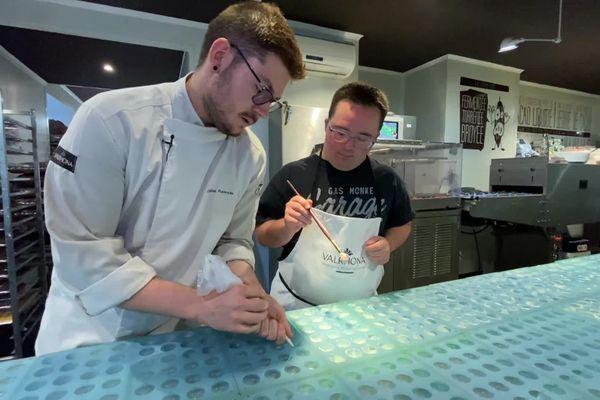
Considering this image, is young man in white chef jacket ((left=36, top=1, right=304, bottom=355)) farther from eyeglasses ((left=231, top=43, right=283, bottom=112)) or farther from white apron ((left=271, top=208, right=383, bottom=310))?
white apron ((left=271, top=208, right=383, bottom=310))

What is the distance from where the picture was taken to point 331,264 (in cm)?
105

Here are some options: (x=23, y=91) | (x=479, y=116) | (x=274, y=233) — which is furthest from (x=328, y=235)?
(x=23, y=91)

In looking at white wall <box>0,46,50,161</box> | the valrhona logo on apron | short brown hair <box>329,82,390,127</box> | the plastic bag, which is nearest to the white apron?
the valrhona logo on apron

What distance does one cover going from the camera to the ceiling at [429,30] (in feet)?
8.63

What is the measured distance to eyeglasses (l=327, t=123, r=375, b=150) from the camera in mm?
1160

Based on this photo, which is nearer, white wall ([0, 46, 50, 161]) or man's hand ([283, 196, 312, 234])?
man's hand ([283, 196, 312, 234])

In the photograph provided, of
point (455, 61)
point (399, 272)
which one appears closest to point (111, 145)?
point (399, 272)

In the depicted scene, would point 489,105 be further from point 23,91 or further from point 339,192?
point 23,91

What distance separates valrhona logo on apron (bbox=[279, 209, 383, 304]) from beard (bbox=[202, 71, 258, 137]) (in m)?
0.41

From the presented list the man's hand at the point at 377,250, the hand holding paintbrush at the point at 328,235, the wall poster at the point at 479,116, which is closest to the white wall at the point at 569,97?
the wall poster at the point at 479,116

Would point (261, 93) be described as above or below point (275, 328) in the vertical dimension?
above

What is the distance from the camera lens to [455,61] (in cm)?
373

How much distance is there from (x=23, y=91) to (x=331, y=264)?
4.17 metres

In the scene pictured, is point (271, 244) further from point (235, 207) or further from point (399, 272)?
point (399, 272)
